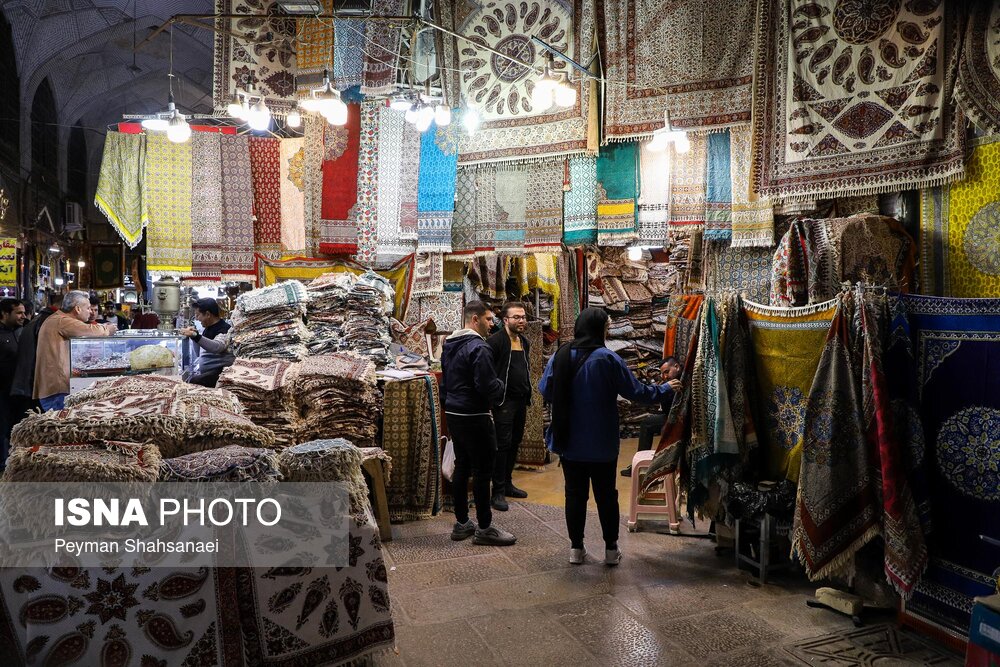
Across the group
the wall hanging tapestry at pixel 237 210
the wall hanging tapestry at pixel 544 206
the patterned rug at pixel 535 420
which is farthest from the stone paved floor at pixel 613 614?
the wall hanging tapestry at pixel 237 210

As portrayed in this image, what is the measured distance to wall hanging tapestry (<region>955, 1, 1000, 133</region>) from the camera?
11.0 feet

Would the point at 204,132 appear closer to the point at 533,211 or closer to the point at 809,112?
the point at 533,211

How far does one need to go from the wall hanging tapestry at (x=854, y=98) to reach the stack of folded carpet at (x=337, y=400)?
3132 millimetres

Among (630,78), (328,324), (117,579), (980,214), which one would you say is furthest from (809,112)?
(117,579)

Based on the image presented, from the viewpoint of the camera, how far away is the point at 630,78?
212 inches

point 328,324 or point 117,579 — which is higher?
point 328,324

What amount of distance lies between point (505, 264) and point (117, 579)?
16.2 feet

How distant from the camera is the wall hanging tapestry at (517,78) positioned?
5.56 m

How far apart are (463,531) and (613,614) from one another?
1.43 meters

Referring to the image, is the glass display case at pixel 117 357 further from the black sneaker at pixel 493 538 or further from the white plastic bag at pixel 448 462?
the black sneaker at pixel 493 538

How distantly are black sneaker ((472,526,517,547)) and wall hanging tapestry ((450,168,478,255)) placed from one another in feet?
9.87

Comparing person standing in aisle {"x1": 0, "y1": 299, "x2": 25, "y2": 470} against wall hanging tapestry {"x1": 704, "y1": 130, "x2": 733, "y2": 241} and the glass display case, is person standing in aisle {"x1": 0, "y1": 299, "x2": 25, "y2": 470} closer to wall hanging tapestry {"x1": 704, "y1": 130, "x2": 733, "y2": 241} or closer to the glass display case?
the glass display case

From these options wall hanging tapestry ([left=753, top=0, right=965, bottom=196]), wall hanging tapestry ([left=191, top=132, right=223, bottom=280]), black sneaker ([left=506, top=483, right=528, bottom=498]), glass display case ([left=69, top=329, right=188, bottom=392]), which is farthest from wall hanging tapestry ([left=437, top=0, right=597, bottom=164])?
glass display case ([left=69, top=329, right=188, bottom=392])

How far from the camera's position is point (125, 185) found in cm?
671
